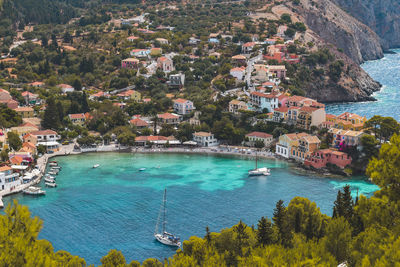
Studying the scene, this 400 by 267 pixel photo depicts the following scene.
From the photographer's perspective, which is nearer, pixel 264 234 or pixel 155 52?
pixel 264 234

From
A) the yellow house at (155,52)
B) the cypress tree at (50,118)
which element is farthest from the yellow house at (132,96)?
the yellow house at (155,52)

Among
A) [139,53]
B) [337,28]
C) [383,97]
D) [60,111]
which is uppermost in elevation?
[337,28]

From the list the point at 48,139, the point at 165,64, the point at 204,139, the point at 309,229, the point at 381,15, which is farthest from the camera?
the point at 381,15

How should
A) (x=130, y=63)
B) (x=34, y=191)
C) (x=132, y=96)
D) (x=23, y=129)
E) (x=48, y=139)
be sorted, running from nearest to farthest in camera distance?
(x=34, y=191) < (x=48, y=139) < (x=23, y=129) < (x=132, y=96) < (x=130, y=63)

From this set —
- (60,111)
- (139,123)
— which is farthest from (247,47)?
(60,111)

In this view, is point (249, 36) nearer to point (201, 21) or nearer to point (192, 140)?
point (201, 21)

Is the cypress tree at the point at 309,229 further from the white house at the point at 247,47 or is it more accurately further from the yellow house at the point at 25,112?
the white house at the point at 247,47

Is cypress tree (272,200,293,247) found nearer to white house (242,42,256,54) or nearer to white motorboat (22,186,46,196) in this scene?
white motorboat (22,186,46,196)

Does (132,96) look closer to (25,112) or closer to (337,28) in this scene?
(25,112)
